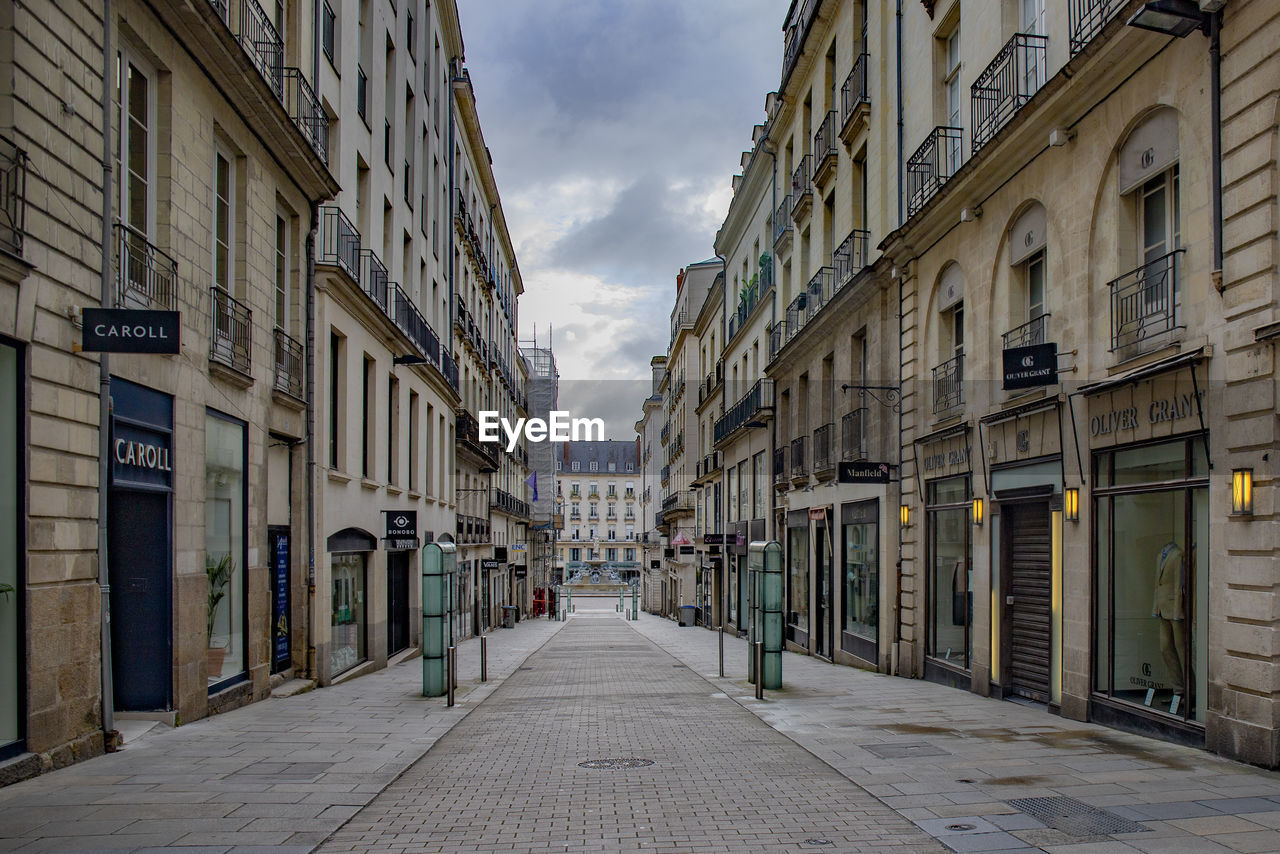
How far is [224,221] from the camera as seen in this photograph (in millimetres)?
13891

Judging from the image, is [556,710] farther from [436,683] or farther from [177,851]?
[177,851]

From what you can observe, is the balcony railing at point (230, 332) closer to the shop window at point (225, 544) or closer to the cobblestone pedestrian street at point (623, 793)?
the shop window at point (225, 544)

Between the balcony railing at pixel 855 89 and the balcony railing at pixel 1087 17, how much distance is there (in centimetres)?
878

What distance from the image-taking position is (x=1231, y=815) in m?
7.25

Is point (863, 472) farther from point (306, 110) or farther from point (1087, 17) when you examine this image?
point (306, 110)

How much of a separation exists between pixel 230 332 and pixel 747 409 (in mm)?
22430

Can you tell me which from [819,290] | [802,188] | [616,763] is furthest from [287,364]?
[802,188]

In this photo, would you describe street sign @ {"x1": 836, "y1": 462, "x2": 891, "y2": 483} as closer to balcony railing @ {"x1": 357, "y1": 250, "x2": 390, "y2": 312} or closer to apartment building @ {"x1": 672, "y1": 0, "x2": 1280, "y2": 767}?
apartment building @ {"x1": 672, "y1": 0, "x2": 1280, "y2": 767}

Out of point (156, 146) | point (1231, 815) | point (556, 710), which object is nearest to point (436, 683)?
point (556, 710)

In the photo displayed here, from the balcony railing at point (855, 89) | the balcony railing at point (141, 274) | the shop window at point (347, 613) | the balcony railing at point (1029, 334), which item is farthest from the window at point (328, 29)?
the balcony railing at point (1029, 334)

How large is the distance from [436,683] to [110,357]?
7434 millimetres

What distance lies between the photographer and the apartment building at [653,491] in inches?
2822

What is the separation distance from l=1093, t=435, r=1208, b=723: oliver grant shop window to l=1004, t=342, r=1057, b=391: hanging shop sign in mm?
1090

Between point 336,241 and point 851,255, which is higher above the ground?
point 851,255
